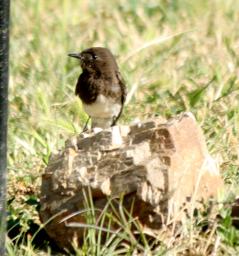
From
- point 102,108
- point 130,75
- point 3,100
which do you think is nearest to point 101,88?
point 102,108

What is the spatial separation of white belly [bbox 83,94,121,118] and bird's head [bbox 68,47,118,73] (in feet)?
0.65

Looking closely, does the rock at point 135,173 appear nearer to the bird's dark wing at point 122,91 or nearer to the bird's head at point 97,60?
the bird's dark wing at point 122,91

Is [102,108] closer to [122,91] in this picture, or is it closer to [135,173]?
[122,91]

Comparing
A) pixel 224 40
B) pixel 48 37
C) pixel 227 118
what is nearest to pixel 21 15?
pixel 48 37

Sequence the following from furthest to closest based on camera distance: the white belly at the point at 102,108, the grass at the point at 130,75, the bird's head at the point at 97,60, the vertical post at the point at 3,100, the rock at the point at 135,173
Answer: the bird's head at the point at 97,60 → the white belly at the point at 102,108 → the grass at the point at 130,75 → the rock at the point at 135,173 → the vertical post at the point at 3,100

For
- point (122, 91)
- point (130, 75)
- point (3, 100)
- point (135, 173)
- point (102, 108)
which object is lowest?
point (135, 173)

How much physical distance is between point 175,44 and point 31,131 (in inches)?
74.3

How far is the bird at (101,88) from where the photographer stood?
6.52 metres

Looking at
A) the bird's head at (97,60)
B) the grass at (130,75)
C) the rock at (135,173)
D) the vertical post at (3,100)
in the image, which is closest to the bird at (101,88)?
the bird's head at (97,60)

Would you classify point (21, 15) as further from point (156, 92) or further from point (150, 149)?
point (150, 149)

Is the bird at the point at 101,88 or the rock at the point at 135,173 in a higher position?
the bird at the point at 101,88

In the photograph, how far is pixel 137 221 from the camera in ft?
15.2

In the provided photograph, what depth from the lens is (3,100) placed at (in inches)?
176

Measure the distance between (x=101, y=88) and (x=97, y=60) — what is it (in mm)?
182
